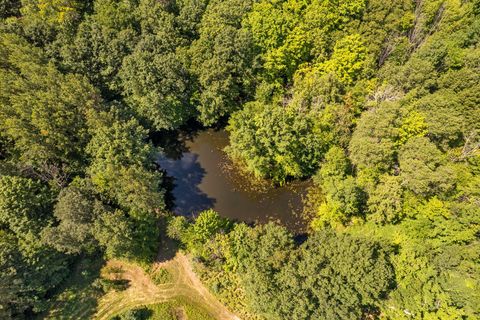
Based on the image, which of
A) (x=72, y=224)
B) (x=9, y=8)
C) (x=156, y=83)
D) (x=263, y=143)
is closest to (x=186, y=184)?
(x=263, y=143)

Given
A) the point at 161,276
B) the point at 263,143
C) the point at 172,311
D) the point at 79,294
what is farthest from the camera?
the point at 263,143

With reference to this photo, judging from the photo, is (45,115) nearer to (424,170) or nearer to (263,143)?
(263,143)

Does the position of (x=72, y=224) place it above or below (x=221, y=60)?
below

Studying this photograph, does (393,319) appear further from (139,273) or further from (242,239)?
(139,273)

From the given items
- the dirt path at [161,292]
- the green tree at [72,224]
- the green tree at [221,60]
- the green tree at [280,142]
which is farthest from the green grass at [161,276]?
the green tree at [221,60]

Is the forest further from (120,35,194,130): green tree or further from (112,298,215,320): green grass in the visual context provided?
(112,298,215,320): green grass

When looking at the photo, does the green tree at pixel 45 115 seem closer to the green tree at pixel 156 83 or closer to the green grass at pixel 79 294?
the green tree at pixel 156 83
